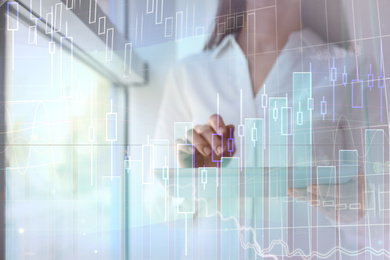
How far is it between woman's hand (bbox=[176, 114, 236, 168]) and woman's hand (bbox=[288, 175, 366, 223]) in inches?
8.2

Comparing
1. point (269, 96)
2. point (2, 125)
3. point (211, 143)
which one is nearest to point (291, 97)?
point (269, 96)

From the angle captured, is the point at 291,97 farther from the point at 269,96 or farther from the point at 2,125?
the point at 2,125

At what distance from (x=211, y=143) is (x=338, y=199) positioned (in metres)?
0.37

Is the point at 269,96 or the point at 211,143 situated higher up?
the point at 269,96

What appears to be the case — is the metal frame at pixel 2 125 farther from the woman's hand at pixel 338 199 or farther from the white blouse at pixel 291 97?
the woman's hand at pixel 338 199

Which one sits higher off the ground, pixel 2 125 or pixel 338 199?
pixel 2 125

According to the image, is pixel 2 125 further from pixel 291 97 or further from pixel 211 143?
pixel 291 97

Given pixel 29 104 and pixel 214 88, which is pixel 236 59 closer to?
pixel 214 88

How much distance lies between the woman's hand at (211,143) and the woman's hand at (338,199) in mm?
209

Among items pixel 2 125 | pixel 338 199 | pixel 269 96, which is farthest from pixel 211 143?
pixel 2 125

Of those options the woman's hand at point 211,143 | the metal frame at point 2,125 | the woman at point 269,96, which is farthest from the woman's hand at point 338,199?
the metal frame at point 2,125

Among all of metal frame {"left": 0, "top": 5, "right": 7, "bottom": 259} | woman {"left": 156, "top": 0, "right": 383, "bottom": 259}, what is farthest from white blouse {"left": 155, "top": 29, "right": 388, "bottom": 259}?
metal frame {"left": 0, "top": 5, "right": 7, "bottom": 259}

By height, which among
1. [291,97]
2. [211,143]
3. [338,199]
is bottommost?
[338,199]

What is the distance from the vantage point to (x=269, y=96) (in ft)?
2.34
